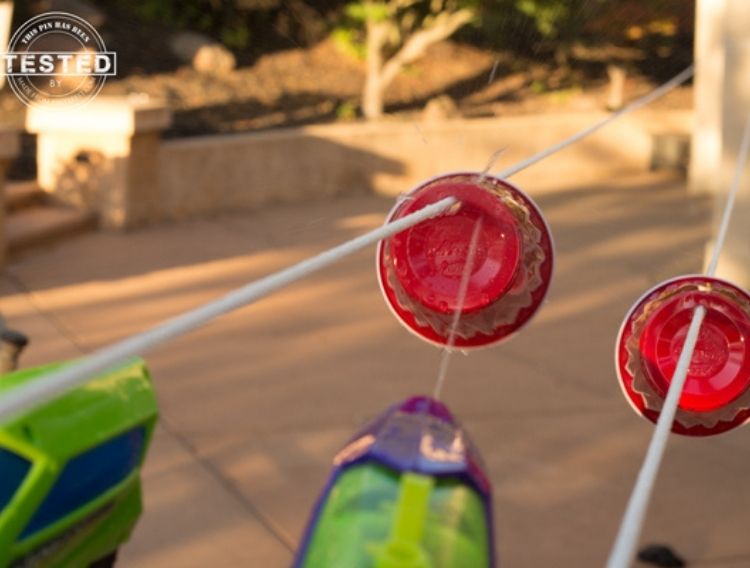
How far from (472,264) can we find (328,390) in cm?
409

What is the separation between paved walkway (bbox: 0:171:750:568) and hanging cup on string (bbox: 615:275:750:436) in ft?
2.39

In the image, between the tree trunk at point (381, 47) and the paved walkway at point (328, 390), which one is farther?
the tree trunk at point (381, 47)

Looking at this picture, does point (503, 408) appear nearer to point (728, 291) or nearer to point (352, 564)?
point (728, 291)

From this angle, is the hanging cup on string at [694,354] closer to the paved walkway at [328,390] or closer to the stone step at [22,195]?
the paved walkway at [328,390]

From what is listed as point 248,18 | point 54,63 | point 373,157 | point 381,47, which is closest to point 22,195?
point 54,63

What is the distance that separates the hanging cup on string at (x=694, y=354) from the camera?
1862 mm

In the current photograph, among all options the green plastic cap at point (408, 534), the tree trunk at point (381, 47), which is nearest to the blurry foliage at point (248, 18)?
the tree trunk at point (381, 47)

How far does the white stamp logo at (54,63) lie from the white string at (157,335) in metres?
8.42

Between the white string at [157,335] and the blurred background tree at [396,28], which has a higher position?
the white string at [157,335]

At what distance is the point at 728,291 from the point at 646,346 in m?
0.15

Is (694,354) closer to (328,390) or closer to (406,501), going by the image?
(406,501)

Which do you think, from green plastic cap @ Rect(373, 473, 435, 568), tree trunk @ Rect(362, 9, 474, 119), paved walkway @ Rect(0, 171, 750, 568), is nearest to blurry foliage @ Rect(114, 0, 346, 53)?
tree trunk @ Rect(362, 9, 474, 119)

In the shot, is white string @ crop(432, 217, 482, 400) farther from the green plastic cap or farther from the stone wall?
the stone wall

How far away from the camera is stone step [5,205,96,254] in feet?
27.3
